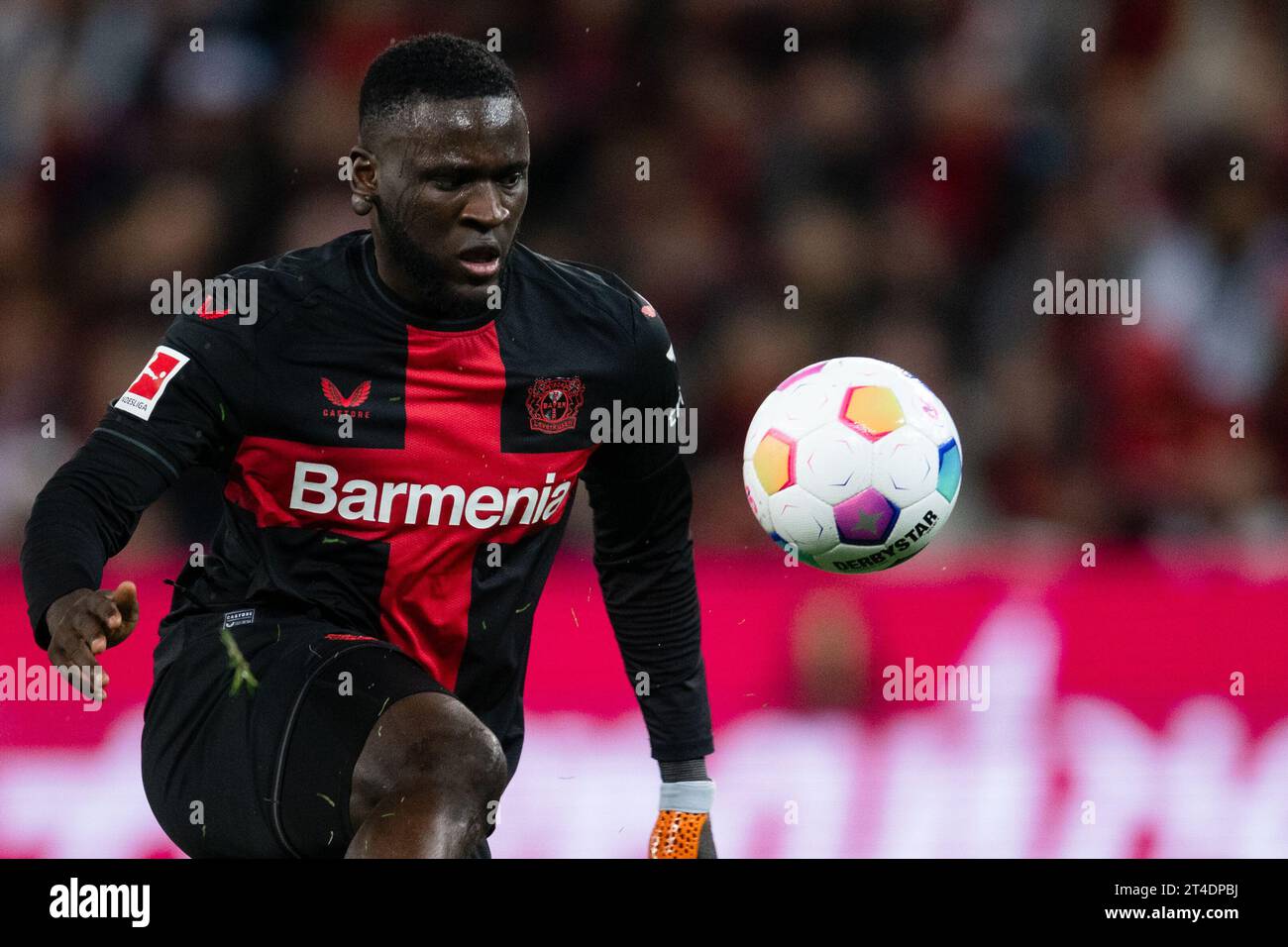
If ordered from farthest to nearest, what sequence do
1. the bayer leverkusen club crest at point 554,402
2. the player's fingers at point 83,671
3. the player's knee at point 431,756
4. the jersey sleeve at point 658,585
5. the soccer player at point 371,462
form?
the jersey sleeve at point 658,585
the bayer leverkusen club crest at point 554,402
the soccer player at point 371,462
the player's knee at point 431,756
the player's fingers at point 83,671

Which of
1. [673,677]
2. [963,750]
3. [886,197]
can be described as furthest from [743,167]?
[673,677]

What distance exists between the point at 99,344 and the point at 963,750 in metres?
3.42

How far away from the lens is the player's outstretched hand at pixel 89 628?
2.92 metres

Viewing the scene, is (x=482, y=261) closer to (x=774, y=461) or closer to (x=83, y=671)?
(x=774, y=461)

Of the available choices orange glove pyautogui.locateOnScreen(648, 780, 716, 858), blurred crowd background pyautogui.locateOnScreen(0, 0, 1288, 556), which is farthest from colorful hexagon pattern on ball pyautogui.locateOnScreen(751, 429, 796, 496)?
blurred crowd background pyautogui.locateOnScreen(0, 0, 1288, 556)

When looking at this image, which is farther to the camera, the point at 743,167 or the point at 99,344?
the point at 743,167

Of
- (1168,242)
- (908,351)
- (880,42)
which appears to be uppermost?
(880,42)

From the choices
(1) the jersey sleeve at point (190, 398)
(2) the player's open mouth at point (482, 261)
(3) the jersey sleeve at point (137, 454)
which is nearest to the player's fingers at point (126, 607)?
(3) the jersey sleeve at point (137, 454)

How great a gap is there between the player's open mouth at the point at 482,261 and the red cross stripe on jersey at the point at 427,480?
0.19 m

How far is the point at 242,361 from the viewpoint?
3.54 meters

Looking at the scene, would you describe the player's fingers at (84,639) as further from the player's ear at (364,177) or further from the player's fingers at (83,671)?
the player's ear at (364,177)

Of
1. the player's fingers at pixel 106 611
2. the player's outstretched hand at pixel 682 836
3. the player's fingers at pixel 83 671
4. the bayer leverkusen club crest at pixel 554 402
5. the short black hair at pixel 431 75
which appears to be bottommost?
the player's outstretched hand at pixel 682 836

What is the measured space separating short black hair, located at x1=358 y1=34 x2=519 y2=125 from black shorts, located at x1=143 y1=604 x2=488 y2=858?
104cm

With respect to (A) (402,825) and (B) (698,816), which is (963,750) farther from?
(A) (402,825)
